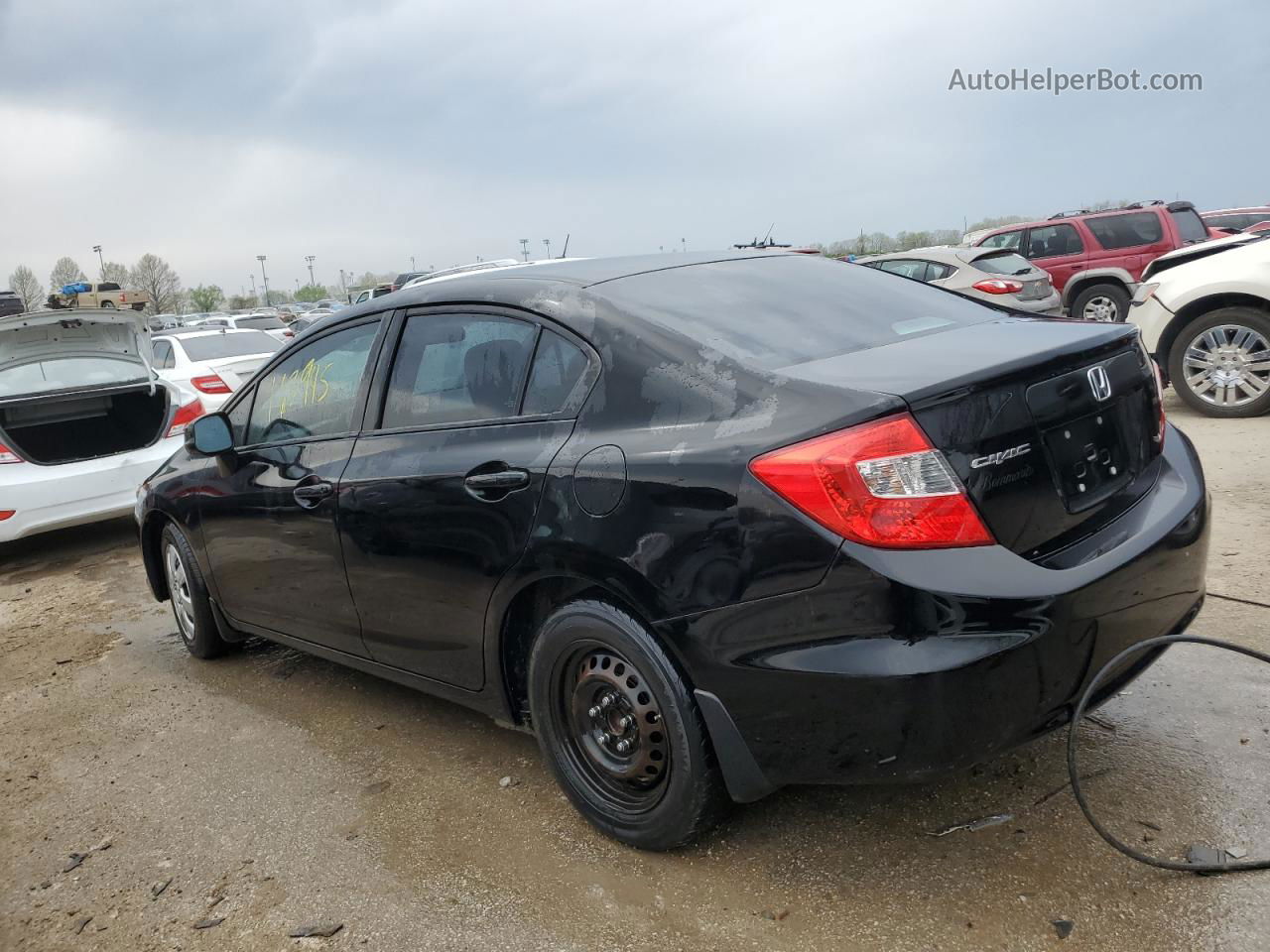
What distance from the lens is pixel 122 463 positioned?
7035 mm

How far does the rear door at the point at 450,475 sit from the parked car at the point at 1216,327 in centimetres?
665

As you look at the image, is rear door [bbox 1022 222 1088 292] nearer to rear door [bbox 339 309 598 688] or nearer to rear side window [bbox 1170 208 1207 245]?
rear side window [bbox 1170 208 1207 245]

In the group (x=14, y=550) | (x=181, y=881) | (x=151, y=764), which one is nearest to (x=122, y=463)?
(x=14, y=550)

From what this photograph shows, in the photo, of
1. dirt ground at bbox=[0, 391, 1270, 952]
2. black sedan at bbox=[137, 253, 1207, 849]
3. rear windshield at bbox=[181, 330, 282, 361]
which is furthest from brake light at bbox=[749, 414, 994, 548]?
rear windshield at bbox=[181, 330, 282, 361]

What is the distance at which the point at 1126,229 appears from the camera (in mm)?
14648

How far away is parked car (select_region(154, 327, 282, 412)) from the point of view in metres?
11.6

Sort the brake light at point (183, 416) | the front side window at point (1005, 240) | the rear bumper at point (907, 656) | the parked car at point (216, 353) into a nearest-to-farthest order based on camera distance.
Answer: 1. the rear bumper at point (907, 656)
2. the brake light at point (183, 416)
3. the parked car at point (216, 353)
4. the front side window at point (1005, 240)

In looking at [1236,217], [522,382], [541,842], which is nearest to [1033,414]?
[522,382]

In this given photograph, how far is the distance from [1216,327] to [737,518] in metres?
7.44

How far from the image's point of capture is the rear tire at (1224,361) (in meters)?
8.11

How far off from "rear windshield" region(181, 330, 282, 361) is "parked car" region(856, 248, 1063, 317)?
7.58m

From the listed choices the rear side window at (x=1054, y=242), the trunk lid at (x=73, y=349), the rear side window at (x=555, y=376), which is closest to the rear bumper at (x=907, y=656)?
the rear side window at (x=555, y=376)

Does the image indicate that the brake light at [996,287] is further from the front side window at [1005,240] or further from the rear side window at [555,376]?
the rear side window at [555,376]

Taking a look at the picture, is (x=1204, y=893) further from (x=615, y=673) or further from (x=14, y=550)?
(x=14, y=550)
